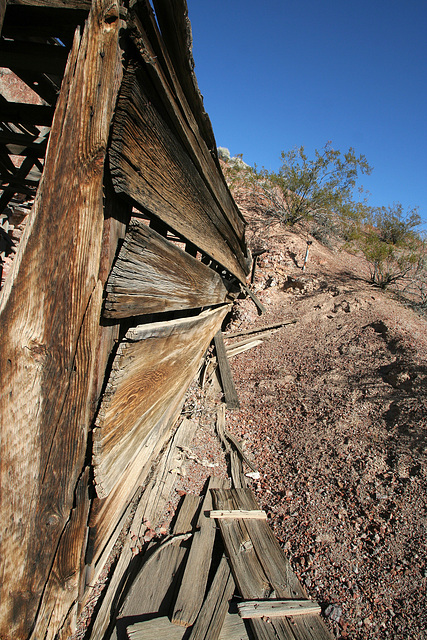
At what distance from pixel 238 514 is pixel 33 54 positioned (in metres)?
2.60

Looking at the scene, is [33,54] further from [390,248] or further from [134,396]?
[390,248]

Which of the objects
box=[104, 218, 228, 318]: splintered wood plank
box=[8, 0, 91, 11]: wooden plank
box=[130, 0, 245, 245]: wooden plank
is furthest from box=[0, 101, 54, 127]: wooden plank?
box=[104, 218, 228, 318]: splintered wood plank

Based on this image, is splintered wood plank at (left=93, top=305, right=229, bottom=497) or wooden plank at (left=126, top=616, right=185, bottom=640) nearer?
splintered wood plank at (left=93, top=305, right=229, bottom=497)

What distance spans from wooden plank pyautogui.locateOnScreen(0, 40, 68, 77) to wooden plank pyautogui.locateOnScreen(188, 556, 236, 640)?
2384 mm

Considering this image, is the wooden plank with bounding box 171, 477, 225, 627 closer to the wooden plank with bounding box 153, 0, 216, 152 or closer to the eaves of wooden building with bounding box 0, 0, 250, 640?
the eaves of wooden building with bounding box 0, 0, 250, 640

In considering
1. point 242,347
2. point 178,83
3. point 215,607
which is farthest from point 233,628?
point 242,347

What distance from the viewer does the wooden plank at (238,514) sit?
223cm

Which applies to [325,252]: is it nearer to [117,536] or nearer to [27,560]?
[117,536]

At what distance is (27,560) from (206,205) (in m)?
1.94

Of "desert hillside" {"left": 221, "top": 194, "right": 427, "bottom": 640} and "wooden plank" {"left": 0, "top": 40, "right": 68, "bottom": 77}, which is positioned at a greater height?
"wooden plank" {"left": 0, "top": 40, "right": 68, "bottom": 77}

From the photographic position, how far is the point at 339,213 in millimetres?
10055

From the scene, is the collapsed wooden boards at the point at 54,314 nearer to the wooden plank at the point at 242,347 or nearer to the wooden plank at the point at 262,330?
the wooden plank at the point at 242,347

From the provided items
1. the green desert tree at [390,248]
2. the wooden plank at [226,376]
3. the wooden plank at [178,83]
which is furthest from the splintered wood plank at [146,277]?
the green desert tree at [390,248]

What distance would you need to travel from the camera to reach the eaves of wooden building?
39.0 inches
